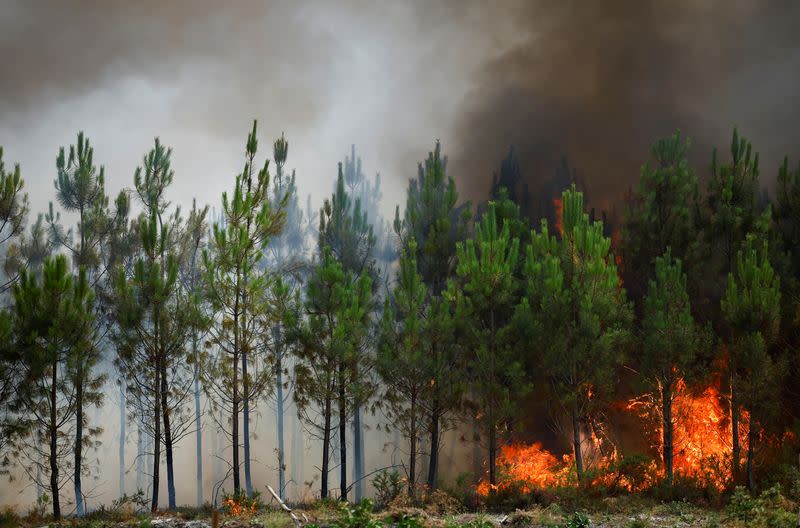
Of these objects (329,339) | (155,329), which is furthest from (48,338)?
(329,339)

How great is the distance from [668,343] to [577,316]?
5.87 ft

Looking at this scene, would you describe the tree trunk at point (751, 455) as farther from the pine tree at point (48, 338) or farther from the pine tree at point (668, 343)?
the pine tree at point (48, 338)

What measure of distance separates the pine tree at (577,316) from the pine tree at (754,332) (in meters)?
2.05

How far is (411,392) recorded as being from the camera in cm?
1375

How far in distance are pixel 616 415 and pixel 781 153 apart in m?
7.46

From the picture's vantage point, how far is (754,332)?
12.5m

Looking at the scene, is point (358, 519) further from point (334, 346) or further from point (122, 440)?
point (122, 440)

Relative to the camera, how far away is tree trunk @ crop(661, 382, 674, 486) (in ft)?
42.6

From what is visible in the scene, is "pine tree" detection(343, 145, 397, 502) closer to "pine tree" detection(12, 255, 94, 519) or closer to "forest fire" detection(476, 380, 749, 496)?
"forest fire" detection(476, 380, 749, 496)

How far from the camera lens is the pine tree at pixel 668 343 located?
13.0 metres

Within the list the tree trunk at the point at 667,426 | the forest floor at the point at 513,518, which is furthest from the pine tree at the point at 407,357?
the tree trunk at the point at 667,426

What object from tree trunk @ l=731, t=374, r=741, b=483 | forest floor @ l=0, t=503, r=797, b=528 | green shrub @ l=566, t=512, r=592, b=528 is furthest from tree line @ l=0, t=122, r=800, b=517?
green shrub @ l=566, t=512, r=592, b=528

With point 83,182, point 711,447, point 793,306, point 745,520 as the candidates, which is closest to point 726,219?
point 793,306

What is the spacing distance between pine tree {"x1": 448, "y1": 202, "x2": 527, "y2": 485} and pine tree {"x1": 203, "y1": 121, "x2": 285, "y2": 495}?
4095 millimetres
